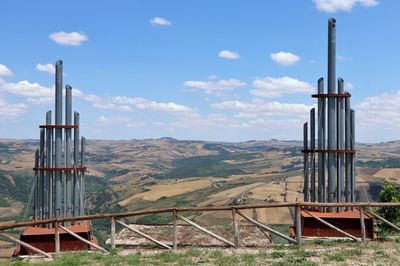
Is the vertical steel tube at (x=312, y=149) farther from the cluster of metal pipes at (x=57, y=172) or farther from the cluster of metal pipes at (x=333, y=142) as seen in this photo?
the cluster of metal pipes at (x=57, y=172)

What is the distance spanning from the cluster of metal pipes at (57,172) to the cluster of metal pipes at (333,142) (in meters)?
10.4

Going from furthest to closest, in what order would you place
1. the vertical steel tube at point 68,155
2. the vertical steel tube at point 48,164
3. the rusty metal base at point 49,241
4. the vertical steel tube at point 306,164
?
1. the vertical steel tube at point 306,164
2. the vertical steel tube at point 68,155
3. the vertical steel tube at point 48,164
4. the rusty metal base at point 49,241

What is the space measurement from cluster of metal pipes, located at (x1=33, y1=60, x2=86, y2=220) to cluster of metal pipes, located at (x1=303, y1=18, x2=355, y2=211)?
1036 cm

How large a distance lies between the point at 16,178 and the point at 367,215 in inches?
7948

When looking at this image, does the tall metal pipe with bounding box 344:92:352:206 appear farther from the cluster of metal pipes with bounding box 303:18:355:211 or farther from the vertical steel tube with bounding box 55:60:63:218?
the vertical steel tube with bounding box 55:60:63:218

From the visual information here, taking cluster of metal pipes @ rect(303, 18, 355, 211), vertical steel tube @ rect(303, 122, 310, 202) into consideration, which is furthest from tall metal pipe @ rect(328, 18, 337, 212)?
vertical steel tube @ rect(303, 122, 310, 202)

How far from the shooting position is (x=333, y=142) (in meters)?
18.5

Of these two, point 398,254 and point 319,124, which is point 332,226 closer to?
point 398,254

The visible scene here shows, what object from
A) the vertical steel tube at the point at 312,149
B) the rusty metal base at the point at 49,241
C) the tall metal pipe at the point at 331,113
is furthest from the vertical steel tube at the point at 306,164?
the rusty metal base at the point at 49,241

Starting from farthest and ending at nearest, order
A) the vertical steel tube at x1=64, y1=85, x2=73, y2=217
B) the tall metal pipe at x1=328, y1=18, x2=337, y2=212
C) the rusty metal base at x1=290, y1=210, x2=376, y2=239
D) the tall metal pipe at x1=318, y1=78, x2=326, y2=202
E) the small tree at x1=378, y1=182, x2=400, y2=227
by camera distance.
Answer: the small tree at x1=378, y1=182, x2=400, y2=227 → the vertical steel tube at x1=64, y1=85, x2=73, y2=217 → the tall metal pipe at x1=318, y1=78, x2=326, y2=202 → the tall metal pipe at x1=328, y1=18, x2=337, y2=212 → the rusty metal base at x1=290, y1=210, x2=376, y2=239

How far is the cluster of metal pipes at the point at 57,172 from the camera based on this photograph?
18.7m

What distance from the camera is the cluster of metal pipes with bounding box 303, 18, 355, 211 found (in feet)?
60.8

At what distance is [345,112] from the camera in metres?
18.9

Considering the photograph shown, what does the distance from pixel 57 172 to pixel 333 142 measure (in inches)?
466
